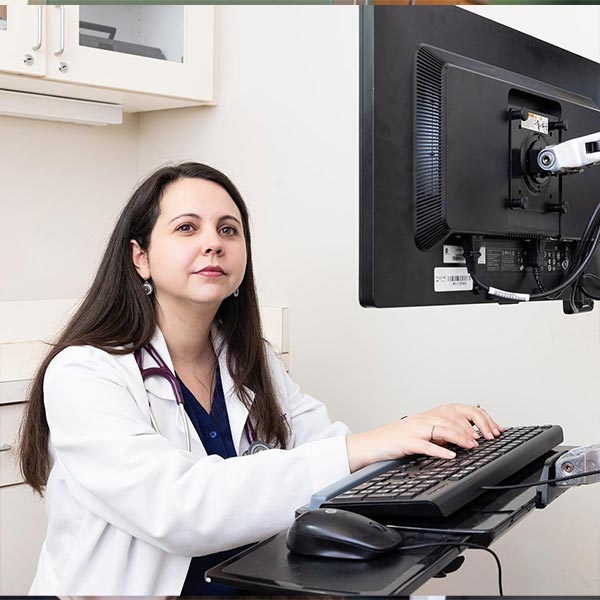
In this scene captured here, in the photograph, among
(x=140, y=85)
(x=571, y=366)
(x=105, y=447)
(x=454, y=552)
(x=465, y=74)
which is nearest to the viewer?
(x=454, y=552)

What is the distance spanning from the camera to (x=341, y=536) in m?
0.63

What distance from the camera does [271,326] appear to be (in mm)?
2131

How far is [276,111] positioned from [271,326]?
1.70 ft

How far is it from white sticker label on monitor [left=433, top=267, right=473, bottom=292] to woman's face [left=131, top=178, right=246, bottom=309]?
16.8 inches

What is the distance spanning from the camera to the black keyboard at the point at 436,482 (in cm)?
69

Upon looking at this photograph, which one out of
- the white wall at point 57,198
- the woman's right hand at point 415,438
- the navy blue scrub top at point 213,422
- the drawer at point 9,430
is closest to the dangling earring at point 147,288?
the navy blue scrub top at point 213,422

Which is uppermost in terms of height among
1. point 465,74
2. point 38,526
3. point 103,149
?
point 103,149

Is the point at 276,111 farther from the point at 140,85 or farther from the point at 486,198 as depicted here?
the point at 486,198

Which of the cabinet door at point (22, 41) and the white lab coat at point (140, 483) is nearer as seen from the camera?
the white lab coat at point (140, 483)

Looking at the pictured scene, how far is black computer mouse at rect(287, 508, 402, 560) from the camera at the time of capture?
62 cm

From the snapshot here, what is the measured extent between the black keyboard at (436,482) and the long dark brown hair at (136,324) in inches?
16.3

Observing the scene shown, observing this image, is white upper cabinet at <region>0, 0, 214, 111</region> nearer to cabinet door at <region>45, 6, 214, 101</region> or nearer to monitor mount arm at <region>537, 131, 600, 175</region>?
cabinet door at <region>45, 6, 214, 101</region>

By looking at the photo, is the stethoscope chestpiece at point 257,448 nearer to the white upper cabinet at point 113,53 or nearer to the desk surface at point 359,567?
the desk surface at point 359,567

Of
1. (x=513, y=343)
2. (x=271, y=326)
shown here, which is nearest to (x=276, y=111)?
(x=271, y=326)
